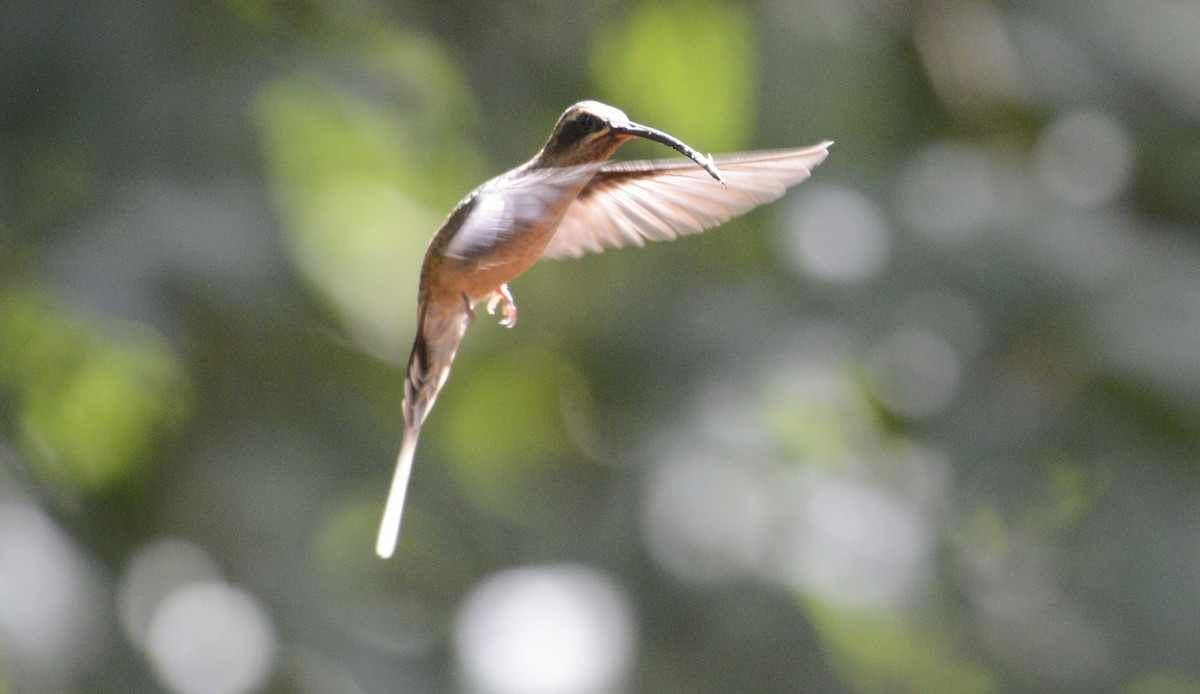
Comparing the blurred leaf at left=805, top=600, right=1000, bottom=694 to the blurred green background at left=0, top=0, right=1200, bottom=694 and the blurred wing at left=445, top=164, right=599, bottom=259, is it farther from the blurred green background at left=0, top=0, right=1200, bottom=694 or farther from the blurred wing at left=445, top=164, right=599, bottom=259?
the blurred wing at left=445, top=164, right=599, bottom=259

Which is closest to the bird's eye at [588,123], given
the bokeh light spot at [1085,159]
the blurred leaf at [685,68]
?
the blurred leaf at [685,68]

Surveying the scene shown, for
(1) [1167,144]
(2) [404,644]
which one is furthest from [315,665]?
(1) [1167,144]

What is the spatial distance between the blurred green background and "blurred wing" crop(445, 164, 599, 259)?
44.5 inches

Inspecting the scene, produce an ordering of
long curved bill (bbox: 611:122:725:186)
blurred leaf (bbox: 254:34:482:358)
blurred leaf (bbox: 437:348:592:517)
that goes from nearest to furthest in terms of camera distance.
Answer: long curved bill (bbox: 611:122:725:186), blurred leaf (bbox: 254:34:482:358), blurred leaf (bbox: 437:348:592:517)

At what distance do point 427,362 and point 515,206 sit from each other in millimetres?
96

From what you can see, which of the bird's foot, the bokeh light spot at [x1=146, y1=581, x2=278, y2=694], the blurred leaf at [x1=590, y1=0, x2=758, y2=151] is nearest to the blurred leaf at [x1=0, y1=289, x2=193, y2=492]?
Result: the bokeh light spot at [x1=146, y1=581, x2=278, y2=694]

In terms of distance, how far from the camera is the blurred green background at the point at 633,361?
156 centimetres

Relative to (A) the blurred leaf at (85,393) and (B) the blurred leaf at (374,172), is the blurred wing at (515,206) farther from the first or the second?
(B) the blurred leaf at (374,172)

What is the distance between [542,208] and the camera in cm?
37

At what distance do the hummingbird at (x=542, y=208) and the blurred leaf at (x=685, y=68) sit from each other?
4.27ft

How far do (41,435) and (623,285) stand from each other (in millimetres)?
830

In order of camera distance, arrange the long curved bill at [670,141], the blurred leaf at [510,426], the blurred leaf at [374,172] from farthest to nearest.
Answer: the blurred leaf at [510,426], the blurred leaf at [374,172], the long curved bill at [670,141]

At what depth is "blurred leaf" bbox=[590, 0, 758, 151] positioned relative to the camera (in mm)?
1815

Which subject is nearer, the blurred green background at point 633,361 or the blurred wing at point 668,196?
the blurred wing at point 668,196
